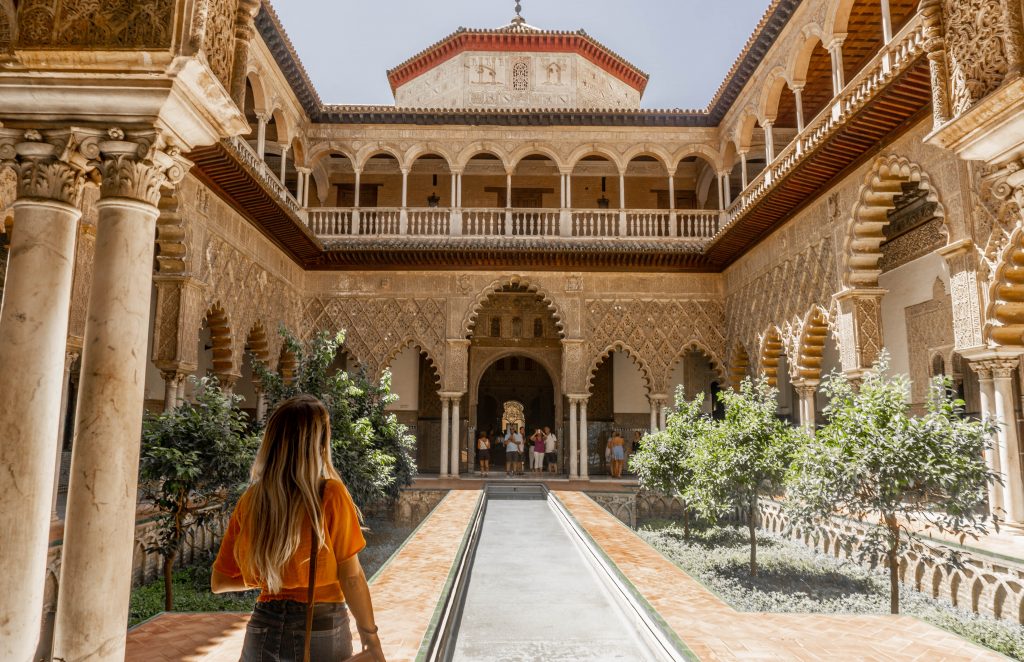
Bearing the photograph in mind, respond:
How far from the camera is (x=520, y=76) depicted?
18.6 meters

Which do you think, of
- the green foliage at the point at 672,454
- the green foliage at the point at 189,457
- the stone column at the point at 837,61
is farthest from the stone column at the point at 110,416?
the stone column at the point at 837,61

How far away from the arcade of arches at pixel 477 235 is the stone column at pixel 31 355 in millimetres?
11

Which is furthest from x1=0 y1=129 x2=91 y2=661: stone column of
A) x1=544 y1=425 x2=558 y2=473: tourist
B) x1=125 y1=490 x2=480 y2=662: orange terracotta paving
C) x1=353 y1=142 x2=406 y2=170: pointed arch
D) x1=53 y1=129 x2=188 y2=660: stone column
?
x1=544 y1=425 x2=558 y2=473: tourist

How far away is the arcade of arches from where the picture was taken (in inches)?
120

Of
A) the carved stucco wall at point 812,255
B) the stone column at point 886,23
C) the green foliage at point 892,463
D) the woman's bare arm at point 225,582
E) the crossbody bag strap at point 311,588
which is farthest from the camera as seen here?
the stone column at point 886,23

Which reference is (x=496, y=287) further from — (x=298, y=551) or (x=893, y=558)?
(x=298, y=551)

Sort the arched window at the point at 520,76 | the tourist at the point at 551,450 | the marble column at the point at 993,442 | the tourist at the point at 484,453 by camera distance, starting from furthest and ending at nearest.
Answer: the arched window at the point at 520,76
the tourist at the point at 551,450
the tourist at the point at 484,453
the marble column at the point at 993,442

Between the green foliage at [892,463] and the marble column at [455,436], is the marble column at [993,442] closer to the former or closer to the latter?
the green foliage at [892,463]

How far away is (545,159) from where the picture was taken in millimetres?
17828

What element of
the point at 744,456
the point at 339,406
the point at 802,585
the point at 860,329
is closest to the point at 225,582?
the point at 339,406

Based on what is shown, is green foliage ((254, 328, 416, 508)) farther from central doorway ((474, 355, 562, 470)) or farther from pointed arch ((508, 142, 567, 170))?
central doorway ((474, 355, 562, 470))

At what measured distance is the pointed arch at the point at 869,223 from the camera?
9.21 m

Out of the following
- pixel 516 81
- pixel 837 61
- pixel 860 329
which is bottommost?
pixel 860 329

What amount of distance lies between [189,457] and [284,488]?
564cm
